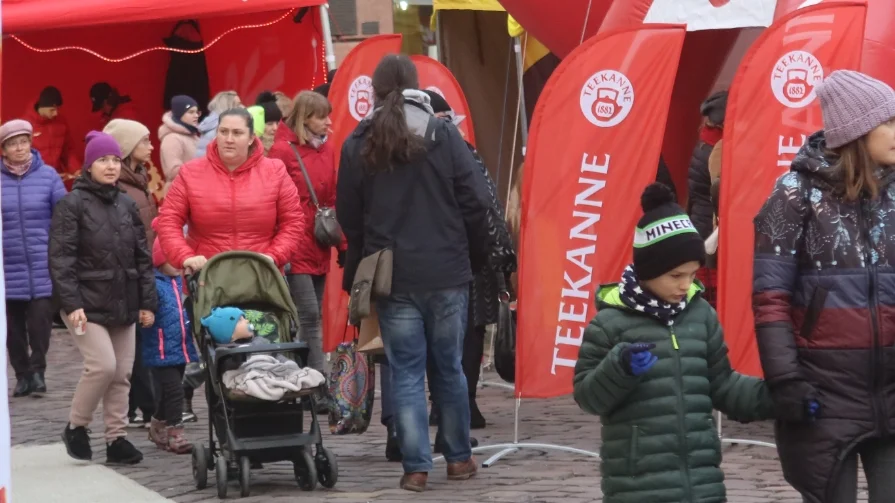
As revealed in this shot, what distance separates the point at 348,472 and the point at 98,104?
1038 centimetres

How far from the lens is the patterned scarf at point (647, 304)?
4516 millimetres

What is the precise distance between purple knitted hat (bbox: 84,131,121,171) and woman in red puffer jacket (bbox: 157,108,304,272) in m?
0.46

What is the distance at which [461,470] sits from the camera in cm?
745

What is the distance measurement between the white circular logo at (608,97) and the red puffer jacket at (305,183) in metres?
2.37

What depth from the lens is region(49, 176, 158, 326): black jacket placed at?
8086 millimetres

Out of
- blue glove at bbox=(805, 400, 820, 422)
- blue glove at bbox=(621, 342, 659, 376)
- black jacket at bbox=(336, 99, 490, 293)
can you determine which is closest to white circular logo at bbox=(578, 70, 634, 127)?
black jacket at bbox=(336, 99, 490, 293)

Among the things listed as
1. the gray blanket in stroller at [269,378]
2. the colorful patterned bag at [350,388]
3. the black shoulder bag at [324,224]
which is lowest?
the colorful patterned bag at [350,388]

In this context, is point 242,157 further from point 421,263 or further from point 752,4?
point 752,4

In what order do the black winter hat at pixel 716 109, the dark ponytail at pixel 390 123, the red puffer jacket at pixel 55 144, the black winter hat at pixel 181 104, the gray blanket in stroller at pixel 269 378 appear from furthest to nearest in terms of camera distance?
the red puffer jacket at pixel 55 144
the black winter hat at pixel 181 104
the black winter hat at pixel 716 109
the gray blanket in stroller at pixel 269 378
the dark ponytail at pixel 390 123

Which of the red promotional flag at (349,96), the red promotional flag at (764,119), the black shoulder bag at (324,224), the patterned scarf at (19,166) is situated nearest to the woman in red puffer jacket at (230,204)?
the black shoulder bag at (324,224)

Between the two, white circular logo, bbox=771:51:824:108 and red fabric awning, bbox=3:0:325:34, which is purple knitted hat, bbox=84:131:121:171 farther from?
red fabric awning, bbox=3:0:325:34

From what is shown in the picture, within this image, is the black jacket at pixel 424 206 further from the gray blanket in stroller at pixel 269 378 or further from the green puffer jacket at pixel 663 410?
the green puffer jacket at pixel 663 410

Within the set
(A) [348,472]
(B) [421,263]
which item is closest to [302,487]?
(A) [348,472]

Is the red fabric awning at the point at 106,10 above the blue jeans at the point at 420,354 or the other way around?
above
